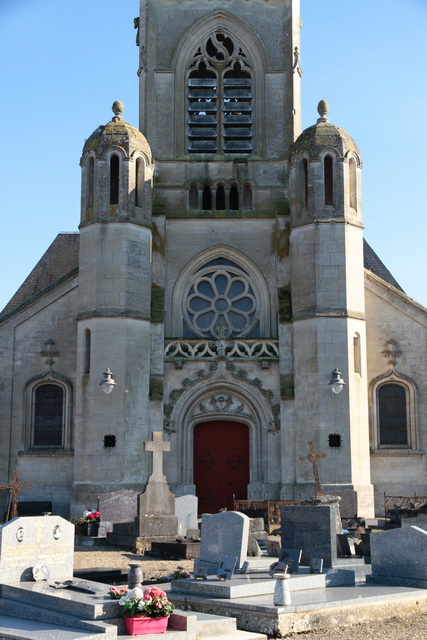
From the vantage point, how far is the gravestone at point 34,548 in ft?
37.3

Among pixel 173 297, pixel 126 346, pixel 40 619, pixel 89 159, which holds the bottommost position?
pixel 40 619

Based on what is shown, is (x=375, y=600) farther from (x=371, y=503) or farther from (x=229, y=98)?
(x=229, y=98)

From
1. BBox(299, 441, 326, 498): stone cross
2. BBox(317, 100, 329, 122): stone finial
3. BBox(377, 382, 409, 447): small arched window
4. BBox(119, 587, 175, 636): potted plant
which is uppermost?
BBox(317, 100, 329, 122): stone finial

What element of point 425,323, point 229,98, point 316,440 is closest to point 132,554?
point 316,440

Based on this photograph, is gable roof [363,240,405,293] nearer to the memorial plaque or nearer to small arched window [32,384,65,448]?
small arched window [32,384,65,448]

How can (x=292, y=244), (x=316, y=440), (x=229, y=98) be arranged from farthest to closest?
1. (x=229, y=98)
2. (x=292, y=244)
3. (x=316, y=440)

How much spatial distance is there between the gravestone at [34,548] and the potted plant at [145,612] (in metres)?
2.22

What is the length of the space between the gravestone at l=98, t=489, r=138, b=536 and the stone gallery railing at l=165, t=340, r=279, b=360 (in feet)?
16.0

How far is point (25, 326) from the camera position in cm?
2572

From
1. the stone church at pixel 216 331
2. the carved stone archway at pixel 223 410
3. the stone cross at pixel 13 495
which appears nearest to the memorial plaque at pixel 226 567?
the stone cross at pixel 13 495

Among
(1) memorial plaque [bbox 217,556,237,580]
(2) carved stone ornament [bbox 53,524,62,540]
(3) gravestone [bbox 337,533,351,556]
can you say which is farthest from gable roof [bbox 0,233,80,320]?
(1) memorial plaque [bbox 217,556,237,580]

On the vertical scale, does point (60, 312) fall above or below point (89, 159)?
below

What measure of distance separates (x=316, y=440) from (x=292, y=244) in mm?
5207

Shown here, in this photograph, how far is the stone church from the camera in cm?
2347
